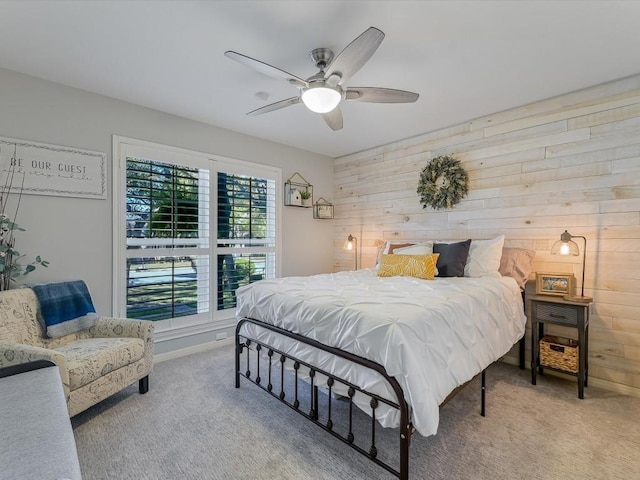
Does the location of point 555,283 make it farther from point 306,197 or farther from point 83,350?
point 83,350

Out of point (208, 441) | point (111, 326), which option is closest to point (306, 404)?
point (208, 441)

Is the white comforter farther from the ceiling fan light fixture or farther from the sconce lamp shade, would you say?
the ceiling fan light fixture

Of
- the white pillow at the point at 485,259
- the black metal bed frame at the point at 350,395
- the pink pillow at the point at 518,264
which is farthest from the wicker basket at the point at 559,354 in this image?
the black metal bed frame at the point at 350,395

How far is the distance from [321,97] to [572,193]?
246cm

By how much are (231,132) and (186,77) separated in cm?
124

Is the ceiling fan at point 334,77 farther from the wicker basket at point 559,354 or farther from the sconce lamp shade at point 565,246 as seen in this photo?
the wicker basket at point 559,354

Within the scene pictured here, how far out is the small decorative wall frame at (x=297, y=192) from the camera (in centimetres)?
437

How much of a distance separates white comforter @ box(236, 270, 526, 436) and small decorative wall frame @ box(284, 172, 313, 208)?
187 cm

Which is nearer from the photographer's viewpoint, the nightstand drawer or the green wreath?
the nightstand drawer

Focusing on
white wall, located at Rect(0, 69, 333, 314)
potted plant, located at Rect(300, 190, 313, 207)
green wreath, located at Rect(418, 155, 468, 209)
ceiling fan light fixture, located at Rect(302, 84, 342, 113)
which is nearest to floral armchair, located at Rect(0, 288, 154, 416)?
white wall, located at Rect(0, 69, 333, 314)

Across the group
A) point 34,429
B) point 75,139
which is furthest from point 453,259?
point 75,139

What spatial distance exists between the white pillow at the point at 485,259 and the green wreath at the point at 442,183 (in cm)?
71

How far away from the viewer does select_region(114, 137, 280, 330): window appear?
3062mm

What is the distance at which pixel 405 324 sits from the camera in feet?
5.00
